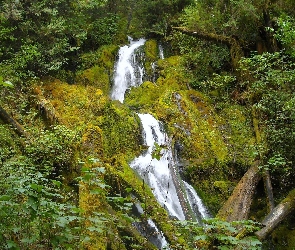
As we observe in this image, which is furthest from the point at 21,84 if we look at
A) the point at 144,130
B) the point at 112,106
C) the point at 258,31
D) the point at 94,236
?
the point at 258,31

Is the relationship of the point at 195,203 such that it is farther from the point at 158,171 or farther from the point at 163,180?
the point at 158,171

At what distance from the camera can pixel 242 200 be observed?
7203 millimetres

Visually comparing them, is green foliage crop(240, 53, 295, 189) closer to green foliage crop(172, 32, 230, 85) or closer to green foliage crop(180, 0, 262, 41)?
green foliage crop(180, 0, 262, 41)

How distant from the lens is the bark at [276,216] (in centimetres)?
584

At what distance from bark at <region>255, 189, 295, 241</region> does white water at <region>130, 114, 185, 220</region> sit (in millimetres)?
2219

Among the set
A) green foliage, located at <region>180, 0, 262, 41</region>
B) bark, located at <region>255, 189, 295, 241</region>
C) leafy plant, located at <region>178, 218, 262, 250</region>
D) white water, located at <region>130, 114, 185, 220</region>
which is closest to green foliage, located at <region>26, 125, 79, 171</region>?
white water, located at <region>130, 114, 185, 220</region>

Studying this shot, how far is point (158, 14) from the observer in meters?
16.8

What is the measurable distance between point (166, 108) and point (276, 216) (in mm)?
5566

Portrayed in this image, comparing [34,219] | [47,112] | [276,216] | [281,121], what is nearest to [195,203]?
[276,216]

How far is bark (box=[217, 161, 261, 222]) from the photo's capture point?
679cm

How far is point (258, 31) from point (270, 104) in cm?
434

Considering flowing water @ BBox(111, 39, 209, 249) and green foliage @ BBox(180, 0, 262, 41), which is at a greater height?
green foliage @ BBox(180, 0, 262, 41)

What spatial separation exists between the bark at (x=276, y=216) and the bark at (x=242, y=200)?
57cm

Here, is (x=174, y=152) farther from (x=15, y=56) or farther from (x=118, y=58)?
(x=118, y=58)
